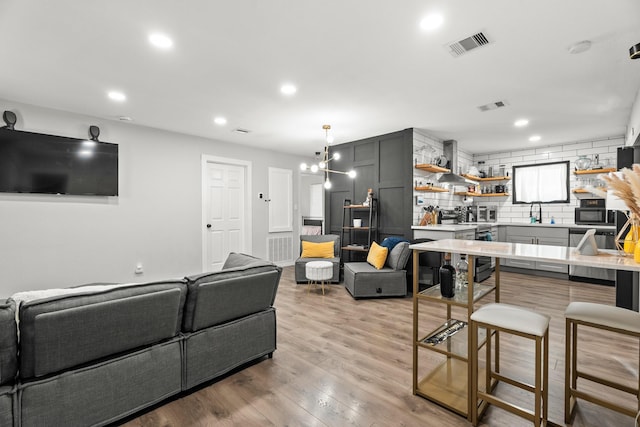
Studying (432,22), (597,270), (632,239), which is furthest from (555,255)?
(597,270)

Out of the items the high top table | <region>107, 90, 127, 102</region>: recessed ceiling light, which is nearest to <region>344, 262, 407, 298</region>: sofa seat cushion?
the high top table

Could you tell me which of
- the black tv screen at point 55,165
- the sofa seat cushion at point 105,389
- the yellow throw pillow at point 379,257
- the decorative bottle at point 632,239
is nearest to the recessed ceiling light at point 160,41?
the sofa seat cushion at point 105,389

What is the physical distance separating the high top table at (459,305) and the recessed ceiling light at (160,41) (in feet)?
7.98

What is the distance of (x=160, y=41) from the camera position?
7.86 feet

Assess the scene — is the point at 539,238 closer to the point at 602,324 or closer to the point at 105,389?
the point at 602,324

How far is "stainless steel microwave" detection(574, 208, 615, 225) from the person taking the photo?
5320 mm

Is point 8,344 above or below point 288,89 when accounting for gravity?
below

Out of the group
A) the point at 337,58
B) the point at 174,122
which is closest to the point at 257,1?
the point at 337,58

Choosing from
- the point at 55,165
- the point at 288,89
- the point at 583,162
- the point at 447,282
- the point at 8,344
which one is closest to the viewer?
the point at 8,344

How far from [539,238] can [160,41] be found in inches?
262

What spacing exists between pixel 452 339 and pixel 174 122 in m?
4.52

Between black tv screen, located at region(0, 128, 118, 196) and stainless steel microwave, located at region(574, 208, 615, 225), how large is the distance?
785 cm

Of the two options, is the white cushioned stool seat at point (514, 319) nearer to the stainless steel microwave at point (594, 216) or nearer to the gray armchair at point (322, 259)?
the gray armchair at point (322, 259)

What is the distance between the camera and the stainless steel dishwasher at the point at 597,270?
4.91m
